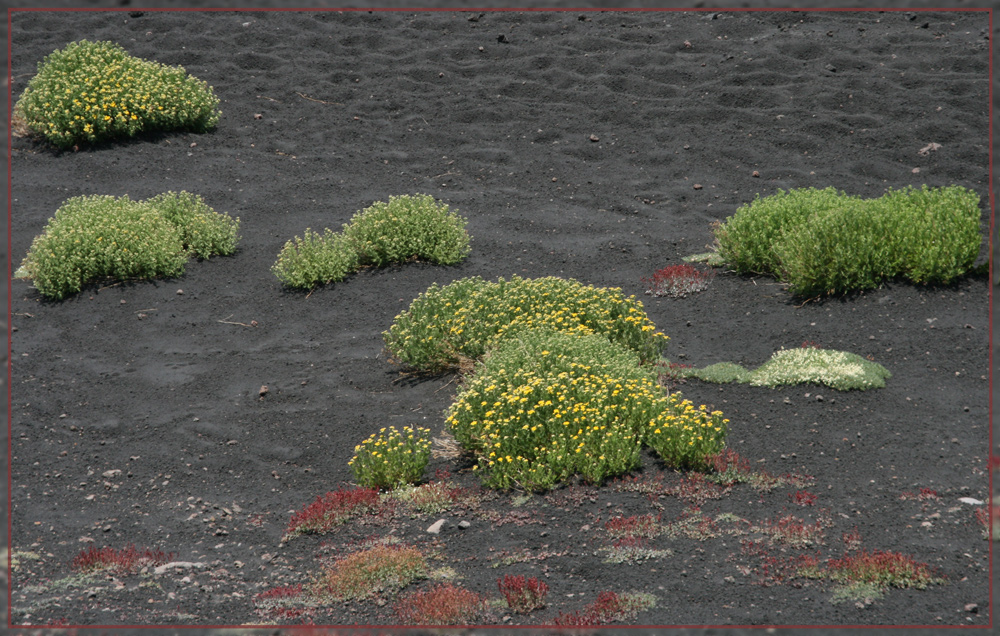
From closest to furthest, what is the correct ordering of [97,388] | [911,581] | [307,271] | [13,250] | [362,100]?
[911,581] < [97,388] < [307,271] < [13,250] < [362,100]

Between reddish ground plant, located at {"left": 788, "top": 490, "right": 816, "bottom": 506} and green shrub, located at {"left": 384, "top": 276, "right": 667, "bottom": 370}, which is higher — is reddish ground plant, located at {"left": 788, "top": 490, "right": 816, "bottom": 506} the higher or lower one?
the lower one

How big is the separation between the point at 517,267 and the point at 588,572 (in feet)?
15.4

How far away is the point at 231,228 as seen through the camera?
30.0 feet

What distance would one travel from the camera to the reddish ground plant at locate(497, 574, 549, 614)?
13.9 ft

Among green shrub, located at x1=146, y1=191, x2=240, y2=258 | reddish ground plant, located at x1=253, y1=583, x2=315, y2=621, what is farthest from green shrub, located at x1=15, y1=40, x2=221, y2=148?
reddish ground plant, located at x1=253, y1=583, x2=315, y2=621

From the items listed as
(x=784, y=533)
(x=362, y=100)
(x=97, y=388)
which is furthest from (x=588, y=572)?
(x=362, y=100)

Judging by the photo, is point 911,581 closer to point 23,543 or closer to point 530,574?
point 530,574

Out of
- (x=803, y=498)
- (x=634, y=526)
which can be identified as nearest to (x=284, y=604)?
(x=634, y=526)

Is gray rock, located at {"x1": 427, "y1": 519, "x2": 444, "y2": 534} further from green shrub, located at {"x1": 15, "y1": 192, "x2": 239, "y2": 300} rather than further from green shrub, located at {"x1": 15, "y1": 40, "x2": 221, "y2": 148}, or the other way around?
green shrub, located at {"x1": 15, "y1": 40, "x2": 221, "y2": 148}

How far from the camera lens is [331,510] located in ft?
17.5

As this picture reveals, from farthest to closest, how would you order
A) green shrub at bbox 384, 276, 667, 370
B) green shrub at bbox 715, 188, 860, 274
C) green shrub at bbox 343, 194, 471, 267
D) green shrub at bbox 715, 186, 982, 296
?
green shrub at bbox 343, 194, 471, 267
green shrub at bbox 715, 188, 860, 274
green shrub at bbox 715, 186, 982, 296
green shrub at bbox 384, 276, 667, 370

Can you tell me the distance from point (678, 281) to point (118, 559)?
5353 millimetres

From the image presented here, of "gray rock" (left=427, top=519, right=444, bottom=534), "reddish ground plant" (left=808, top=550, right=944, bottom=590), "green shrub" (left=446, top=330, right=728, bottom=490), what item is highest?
"green shrub" (left=446, top=330, right=728, bottom=490)

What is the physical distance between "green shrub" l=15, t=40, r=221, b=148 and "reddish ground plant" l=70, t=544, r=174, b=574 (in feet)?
23.5
